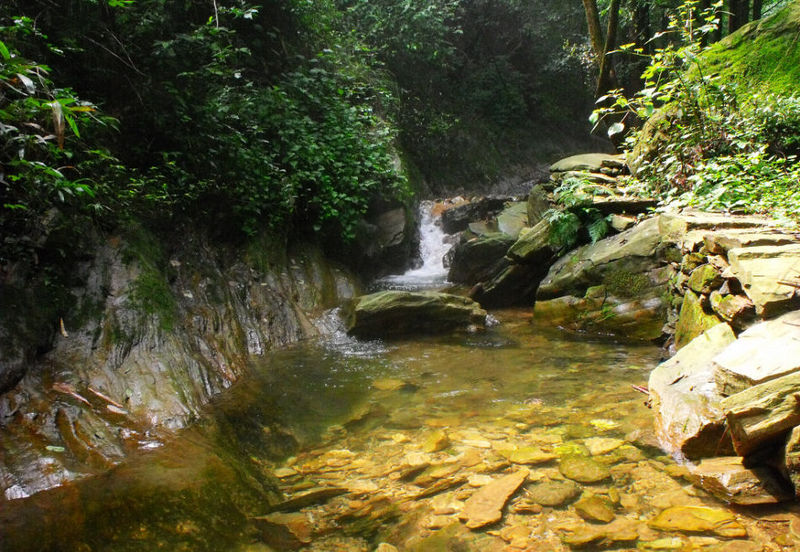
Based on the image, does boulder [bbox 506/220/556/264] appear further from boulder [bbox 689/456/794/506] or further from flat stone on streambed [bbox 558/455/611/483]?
boulder [bbox 689/456/794/506]

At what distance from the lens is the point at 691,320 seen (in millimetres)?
4281

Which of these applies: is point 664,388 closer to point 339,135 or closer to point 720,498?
point 720,498

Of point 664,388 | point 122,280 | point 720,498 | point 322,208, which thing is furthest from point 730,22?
point 122,280

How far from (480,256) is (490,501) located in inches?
266

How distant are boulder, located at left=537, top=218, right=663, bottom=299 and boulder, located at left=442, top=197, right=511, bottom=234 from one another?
A: 5377 mm

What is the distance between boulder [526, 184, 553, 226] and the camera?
9.30 meters

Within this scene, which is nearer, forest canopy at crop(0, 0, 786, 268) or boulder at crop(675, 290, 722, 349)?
forest canopy at crop(0, 0, 786, 268)

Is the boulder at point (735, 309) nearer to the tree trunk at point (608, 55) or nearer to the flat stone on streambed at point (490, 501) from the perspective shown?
the flat stone on streambed at point (490, 501)

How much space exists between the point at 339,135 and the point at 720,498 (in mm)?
6618

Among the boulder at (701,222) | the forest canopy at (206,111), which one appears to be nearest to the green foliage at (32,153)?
the forest canopy at (206,111)

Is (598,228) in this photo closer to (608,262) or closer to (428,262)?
(608,262)

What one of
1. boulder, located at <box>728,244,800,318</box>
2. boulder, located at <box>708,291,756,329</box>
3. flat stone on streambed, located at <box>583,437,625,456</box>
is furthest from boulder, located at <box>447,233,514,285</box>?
flat stone on streambed, located at <box>583,437,625,456</box>

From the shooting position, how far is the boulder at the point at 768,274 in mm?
2811

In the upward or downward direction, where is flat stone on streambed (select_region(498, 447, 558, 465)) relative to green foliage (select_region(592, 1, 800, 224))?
downward
